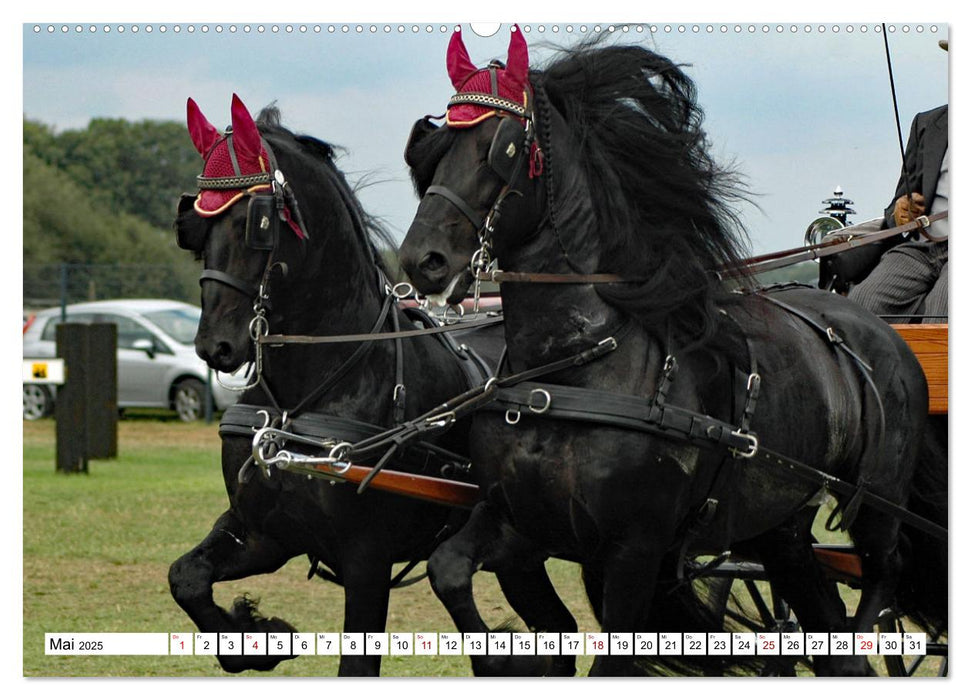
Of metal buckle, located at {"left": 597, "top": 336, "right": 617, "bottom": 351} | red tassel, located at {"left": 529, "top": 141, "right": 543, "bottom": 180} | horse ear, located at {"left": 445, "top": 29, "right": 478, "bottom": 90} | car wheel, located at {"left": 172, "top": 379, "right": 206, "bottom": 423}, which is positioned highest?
horse ear, located at {"left": 445, "top": 29, "right": 478, "bottom": 90}

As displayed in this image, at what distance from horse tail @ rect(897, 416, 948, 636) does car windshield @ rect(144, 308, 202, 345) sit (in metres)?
13.4

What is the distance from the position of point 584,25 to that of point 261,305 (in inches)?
53.9

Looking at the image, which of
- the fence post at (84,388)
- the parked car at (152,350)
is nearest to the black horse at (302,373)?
the fence post at (84,388)

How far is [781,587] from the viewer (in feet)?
17.2

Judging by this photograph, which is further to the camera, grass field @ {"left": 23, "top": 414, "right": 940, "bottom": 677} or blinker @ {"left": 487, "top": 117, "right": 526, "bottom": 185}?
grass field @ {"left": 23, "top": 414, "right": 940, "bottom": 677}

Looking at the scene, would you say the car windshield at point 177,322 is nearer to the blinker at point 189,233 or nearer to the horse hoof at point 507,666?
the blinker at point 189,233

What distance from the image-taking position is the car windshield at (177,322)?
1802 cm

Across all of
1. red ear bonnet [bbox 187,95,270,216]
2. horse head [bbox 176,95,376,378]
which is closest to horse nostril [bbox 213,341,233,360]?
horse head [bbox 176,95,376,378]

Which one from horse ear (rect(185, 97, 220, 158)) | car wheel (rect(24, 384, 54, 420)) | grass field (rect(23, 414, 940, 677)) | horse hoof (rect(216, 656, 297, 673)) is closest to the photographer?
horse ear (rect(185, 97, 220, 158))

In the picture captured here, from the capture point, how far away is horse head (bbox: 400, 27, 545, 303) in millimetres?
4105

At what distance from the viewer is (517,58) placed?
421cm

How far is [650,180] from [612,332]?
0.53 metres

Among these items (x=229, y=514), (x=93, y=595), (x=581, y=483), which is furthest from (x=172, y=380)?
(x=581, y=483)

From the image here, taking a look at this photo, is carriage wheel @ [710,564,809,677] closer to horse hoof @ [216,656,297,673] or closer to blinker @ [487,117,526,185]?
horse hoof @ [216,656,297,673]
